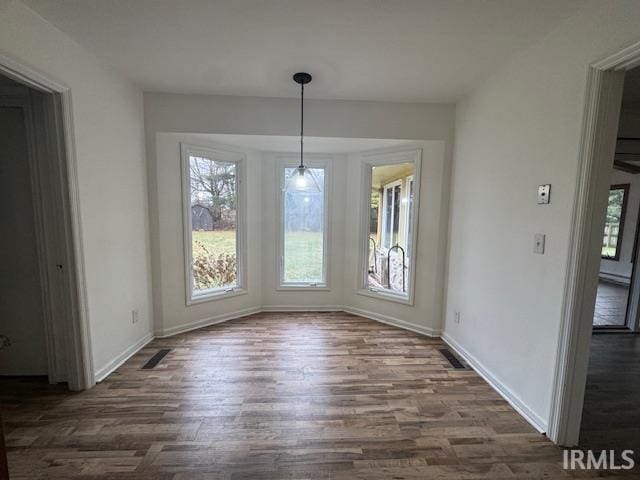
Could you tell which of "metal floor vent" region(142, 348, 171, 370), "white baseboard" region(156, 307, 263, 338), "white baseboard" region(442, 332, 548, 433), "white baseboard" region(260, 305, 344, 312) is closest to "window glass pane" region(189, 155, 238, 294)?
"white baseboard" region(156, 307, 263, 338)

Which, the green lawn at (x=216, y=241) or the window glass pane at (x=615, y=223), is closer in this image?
the green lawn at (x=216, y=241)

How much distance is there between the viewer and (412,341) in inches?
122

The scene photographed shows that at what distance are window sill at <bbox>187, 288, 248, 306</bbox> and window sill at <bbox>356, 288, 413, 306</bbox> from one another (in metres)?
1.59

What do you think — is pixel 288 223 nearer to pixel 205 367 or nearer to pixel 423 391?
pixel 205 367

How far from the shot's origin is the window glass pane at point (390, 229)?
11.6 feet

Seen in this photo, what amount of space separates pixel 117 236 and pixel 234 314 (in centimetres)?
170

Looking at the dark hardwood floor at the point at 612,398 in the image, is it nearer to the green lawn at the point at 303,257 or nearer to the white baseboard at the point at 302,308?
the white baseboard at the point at 302,308

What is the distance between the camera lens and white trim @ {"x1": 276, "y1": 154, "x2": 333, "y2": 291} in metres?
3.76

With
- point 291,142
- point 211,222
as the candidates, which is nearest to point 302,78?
point 291,142

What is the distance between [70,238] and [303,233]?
2452 millimetres

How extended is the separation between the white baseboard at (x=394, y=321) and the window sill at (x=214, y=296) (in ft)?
4.83

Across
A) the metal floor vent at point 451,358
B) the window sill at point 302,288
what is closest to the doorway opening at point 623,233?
the metal floor vent at point 451,358

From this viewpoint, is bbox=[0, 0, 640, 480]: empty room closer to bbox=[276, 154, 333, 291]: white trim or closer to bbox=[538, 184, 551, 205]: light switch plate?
bbox=[538, 184, 551, 205]: light switch plate

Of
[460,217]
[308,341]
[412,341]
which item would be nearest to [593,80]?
[460,217]
